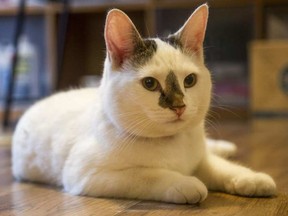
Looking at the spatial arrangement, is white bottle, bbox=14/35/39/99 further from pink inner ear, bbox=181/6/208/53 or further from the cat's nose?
the cat's nose

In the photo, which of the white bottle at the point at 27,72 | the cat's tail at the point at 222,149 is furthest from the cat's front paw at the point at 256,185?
the white bottle at the point at 27,72

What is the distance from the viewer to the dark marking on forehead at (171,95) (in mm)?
1198

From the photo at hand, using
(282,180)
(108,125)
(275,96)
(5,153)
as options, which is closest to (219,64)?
(275,96)

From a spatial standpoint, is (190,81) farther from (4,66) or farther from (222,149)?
(4,66)

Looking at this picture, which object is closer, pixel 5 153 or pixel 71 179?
pixel 71 179

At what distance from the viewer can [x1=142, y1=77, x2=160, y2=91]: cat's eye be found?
123 cm

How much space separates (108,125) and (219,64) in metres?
2.29

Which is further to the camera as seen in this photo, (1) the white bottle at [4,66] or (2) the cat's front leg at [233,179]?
(1) the white bottle at [4,66]

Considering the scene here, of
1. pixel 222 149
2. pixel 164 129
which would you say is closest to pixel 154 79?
pixel 164 129

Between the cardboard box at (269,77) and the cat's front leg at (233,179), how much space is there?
195 cm

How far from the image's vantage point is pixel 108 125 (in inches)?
54.4

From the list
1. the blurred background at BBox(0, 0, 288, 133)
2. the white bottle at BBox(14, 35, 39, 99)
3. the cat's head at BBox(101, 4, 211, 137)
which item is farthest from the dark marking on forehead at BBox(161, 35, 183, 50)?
the white bottle at BBox(14, 35, 39, 99)

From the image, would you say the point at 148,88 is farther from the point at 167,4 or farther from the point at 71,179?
the point at 167,4

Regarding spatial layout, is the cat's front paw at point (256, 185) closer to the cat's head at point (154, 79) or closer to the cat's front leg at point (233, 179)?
the cat's front leg at point (233, 179)
